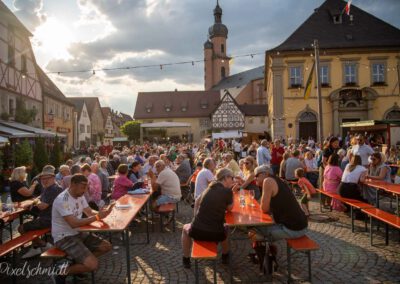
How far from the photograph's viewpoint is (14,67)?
2172 cm

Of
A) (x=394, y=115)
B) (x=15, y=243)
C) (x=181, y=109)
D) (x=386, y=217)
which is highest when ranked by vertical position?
(x=181, y=109)

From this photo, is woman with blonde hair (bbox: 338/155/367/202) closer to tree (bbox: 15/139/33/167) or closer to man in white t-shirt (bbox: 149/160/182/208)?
man in white t-shirt (bbox: 149/160/182/208)

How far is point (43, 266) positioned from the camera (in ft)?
18.2

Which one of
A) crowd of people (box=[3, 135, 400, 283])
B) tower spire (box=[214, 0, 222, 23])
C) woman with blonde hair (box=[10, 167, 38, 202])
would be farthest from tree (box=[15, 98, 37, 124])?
tower spire (box=[214, 0, 222, 23])

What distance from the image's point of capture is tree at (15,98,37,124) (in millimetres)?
21972

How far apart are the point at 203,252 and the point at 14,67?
72.4ft

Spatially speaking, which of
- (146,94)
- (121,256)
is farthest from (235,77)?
(121,256)

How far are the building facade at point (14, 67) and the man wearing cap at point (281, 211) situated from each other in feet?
65.5

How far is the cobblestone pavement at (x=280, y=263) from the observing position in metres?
4.91

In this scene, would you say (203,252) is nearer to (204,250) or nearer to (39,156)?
(204,250)

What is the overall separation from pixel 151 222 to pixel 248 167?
2790 mm


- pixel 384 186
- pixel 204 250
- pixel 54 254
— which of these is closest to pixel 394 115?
pixel 384 186

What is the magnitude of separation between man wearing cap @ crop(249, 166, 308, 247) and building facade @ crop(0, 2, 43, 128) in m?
20.0

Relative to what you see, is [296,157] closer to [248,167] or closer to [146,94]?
[248,167]
